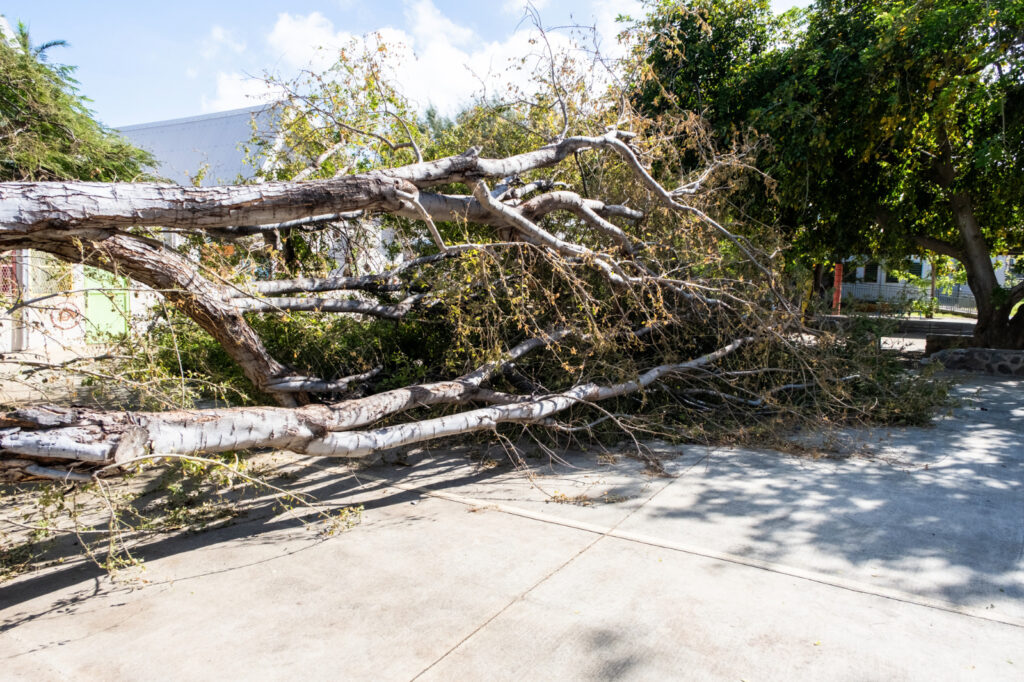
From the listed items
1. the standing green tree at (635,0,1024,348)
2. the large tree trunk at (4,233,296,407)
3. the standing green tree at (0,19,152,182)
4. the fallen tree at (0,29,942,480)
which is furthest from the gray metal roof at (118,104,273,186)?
the large tree trunk at (4,233,296,407)

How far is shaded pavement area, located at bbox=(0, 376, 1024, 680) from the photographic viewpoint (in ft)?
9.37

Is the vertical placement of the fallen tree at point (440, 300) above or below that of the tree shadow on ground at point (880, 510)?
above

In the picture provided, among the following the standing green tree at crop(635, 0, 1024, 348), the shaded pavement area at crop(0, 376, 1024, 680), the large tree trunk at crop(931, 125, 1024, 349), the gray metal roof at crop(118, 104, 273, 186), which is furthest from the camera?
the gray metal roof at crop(118, 104, 273, 186)

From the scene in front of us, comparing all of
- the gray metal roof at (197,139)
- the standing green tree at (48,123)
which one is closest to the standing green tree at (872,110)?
the standing green tree at (48,123)

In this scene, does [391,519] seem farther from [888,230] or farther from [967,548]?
[888,230]

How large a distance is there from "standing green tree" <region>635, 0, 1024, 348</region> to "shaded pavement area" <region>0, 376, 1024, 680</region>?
18.2 ft

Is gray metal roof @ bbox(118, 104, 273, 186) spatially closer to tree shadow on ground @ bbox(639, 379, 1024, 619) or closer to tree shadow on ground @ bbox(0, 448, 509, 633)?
tree shadow on ground @ bbox(0, 448, 509, 633)

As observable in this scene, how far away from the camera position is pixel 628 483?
17.5 ft

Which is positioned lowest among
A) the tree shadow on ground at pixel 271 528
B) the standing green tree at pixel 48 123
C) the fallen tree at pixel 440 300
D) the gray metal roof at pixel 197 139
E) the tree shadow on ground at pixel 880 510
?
the tree shadow on ground at pixel 271 528

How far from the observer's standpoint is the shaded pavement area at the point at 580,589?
112 inches

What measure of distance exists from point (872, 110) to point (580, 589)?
358 inches

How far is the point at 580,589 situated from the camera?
3.48 meters

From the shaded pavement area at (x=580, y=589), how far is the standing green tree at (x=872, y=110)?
18.2 feet

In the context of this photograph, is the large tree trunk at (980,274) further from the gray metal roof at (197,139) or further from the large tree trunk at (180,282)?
the gray metal roof at (197,139)
